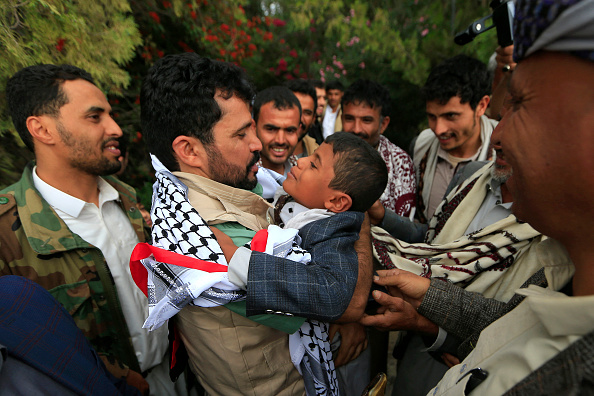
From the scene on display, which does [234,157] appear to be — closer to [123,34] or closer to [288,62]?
[123,34]

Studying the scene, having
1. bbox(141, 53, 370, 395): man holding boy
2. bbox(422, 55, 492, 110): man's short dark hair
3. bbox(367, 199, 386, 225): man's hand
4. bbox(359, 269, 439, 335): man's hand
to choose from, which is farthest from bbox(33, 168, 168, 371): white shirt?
bbox(422, 55, 492, 110): man's short dark hair

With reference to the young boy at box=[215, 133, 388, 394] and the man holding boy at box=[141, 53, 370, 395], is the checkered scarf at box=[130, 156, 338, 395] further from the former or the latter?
the young boy at box=[215, 133, 388, 394]

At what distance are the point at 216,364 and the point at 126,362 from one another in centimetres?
112

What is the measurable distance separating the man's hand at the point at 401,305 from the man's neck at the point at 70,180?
2092mm

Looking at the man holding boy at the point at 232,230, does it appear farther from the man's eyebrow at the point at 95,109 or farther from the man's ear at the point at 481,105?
the man's ear at the point at 481,105

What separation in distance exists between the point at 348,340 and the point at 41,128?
2454 millimetres

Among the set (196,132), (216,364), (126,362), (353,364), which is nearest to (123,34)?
(196,132)

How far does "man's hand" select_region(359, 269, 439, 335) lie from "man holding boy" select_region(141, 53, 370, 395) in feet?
0.53

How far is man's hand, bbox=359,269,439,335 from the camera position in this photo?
1.67 m

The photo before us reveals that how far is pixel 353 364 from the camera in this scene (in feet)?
6.13

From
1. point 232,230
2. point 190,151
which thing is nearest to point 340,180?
point 232,230

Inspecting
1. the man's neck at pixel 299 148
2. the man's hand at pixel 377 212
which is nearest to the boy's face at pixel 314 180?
the man's hand at pixel 377 212

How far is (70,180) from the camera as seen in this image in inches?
88.6

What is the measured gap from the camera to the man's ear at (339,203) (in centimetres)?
186
